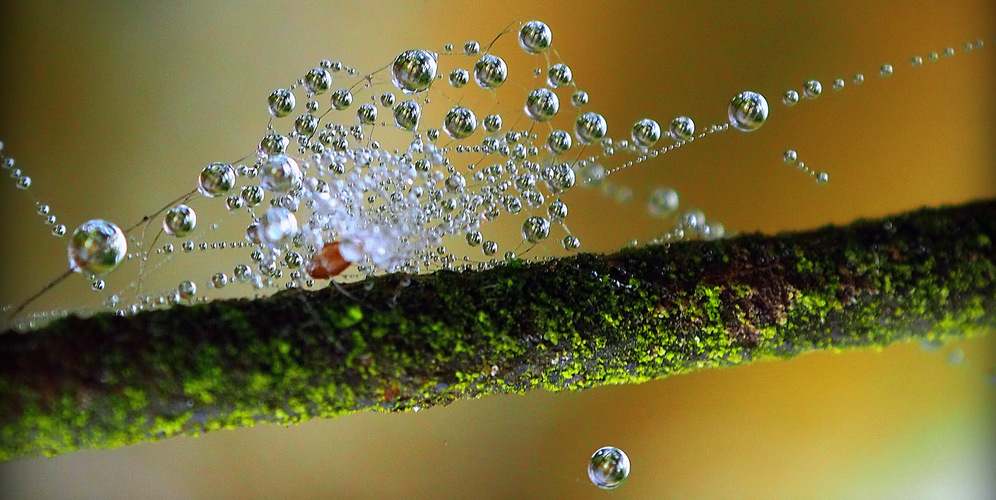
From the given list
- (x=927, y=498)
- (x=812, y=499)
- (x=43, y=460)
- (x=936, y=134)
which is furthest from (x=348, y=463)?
(x=936, y=134)

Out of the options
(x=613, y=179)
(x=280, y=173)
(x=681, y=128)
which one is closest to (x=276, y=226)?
(x=280, y=173)

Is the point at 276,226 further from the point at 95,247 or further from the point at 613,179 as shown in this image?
the point at 613,179

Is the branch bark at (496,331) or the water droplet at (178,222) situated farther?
the water droplet at (178,222)

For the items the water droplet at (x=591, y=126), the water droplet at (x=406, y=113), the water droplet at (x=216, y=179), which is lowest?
the water droplet at (x=216, y=179)

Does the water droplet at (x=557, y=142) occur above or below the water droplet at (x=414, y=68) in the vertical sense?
below

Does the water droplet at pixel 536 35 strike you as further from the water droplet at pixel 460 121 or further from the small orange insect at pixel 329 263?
the small orange insect at pixel 329 263

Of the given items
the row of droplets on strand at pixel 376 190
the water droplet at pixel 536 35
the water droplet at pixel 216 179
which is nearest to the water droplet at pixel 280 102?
the row of droplets on strand at pixel 376 190
